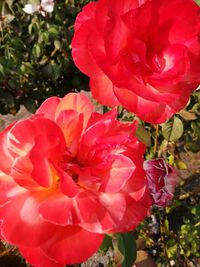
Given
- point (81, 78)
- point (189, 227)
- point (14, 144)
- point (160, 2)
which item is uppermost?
point (160, 2)

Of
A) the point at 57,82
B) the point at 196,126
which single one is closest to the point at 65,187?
the point at 196,126

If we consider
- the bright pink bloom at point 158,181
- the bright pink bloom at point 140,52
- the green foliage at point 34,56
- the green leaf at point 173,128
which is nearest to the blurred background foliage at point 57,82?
the green foliage at point 34,56

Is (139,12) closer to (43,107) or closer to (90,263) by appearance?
(43,107)

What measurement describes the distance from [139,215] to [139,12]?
0.81ft

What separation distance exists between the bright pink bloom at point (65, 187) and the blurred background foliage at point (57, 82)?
916 millimetres

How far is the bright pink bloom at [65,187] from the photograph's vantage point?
57 centimetres

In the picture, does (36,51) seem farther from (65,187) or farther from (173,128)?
(65,187)

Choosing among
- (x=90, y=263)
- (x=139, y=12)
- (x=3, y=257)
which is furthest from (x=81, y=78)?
(x=139, y=12)

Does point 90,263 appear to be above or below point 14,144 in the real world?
below

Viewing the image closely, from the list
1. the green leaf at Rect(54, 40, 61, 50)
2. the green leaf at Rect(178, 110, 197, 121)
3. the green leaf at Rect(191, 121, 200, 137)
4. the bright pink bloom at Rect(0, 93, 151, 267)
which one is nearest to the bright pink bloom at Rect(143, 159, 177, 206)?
the bright pink bloom at Rect(0, 93, 151, 267)

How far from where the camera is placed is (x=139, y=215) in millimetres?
601

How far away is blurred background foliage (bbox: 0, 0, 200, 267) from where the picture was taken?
1676 mm

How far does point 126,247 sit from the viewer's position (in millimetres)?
822

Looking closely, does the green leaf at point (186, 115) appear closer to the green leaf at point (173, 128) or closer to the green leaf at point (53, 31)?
the green leaf at point (173, 128)
